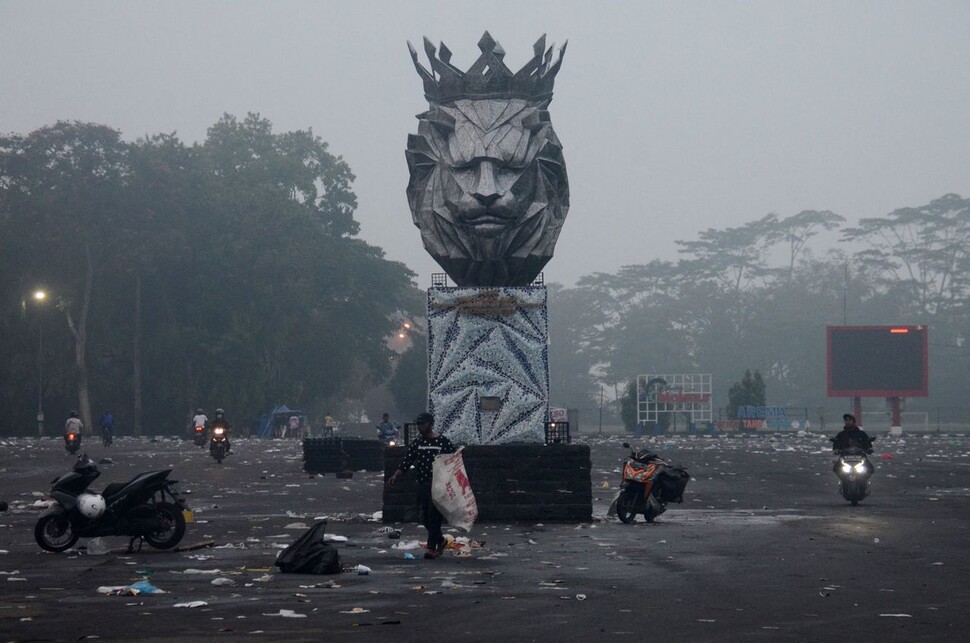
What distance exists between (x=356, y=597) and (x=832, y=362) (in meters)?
65.4

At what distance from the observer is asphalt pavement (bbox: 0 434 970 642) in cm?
1018

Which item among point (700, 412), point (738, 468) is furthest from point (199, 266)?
point (738, 468)

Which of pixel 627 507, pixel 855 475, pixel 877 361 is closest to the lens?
pixel 627 507

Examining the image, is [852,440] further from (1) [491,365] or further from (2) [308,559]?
(2) [308,559]

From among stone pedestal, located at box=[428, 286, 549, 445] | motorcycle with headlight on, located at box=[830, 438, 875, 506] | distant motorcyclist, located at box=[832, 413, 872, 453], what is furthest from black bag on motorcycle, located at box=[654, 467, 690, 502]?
distant motorcyclist, located at box=[832, 413, 872, 453]

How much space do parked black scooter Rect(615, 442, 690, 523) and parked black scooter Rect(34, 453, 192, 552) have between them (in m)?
7.13

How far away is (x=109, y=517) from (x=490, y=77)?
10062 millimetres

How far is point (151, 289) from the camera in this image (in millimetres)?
83875

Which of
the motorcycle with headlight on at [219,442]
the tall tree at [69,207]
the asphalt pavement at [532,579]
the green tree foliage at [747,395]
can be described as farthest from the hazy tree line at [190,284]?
the asphalt pavement at [532,579]

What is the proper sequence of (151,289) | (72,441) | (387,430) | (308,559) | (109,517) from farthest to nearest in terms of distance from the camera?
1. (151,289)
2. (72,441)
3. (387,430)
4. (109,517)
5. (308,559)

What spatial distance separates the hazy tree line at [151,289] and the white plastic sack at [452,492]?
64677mm

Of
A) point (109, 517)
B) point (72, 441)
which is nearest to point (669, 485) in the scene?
point (109, 517)

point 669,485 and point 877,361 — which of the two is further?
point 877,361

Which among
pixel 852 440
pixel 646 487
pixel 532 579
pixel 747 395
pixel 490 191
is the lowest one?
pixel 532 579
